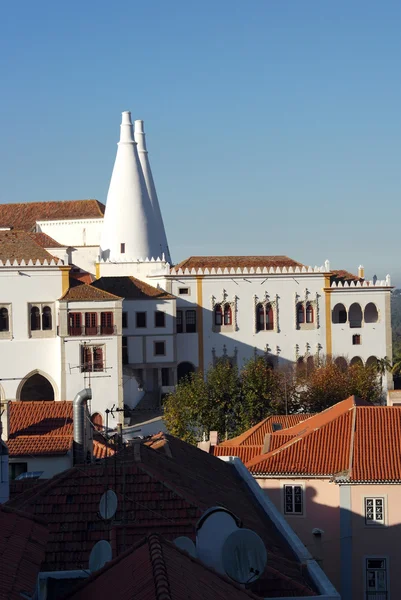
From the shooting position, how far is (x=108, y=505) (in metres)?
15.0

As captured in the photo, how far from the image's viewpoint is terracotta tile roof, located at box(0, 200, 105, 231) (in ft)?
240

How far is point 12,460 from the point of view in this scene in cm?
2495

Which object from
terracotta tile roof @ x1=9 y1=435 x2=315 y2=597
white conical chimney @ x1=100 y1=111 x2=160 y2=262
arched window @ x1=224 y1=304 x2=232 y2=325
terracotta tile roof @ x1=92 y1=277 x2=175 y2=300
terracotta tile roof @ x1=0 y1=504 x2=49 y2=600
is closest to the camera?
terracotta tile roof @ x1=0 y1=504 x2=49 y2=600

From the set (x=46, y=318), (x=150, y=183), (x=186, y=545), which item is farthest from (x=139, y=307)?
(x=186, y=545)

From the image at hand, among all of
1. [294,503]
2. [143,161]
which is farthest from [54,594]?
[143,161]

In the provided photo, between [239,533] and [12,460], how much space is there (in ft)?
44.9

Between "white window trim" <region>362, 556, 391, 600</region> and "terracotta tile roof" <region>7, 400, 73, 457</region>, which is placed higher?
"terracotta tile roof" <region>7, 400, 73, 457</region>

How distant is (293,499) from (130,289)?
112 feet

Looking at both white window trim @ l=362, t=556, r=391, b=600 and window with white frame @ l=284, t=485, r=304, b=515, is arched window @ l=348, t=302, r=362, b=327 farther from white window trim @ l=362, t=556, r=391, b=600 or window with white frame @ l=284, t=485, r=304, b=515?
white window trim @ l=362, t=556, r=391, b=600

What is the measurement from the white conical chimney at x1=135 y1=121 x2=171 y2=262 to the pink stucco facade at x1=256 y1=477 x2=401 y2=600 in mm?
43277

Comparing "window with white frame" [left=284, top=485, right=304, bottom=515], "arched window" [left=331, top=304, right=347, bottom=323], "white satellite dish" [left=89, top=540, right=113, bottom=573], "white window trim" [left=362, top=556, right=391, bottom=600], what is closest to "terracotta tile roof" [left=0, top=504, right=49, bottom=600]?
"white satellite dish" [left=89, top=540, right=113, bottom=573]

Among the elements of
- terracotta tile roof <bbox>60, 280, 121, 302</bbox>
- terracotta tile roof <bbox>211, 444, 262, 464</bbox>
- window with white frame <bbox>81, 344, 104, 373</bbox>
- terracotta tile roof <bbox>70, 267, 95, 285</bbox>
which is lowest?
terracotta tile roof <bbox>211, 444, 262, 464</bbox>

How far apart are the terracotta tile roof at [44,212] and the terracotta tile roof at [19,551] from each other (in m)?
61.4

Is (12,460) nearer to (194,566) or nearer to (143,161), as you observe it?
(194,566)
